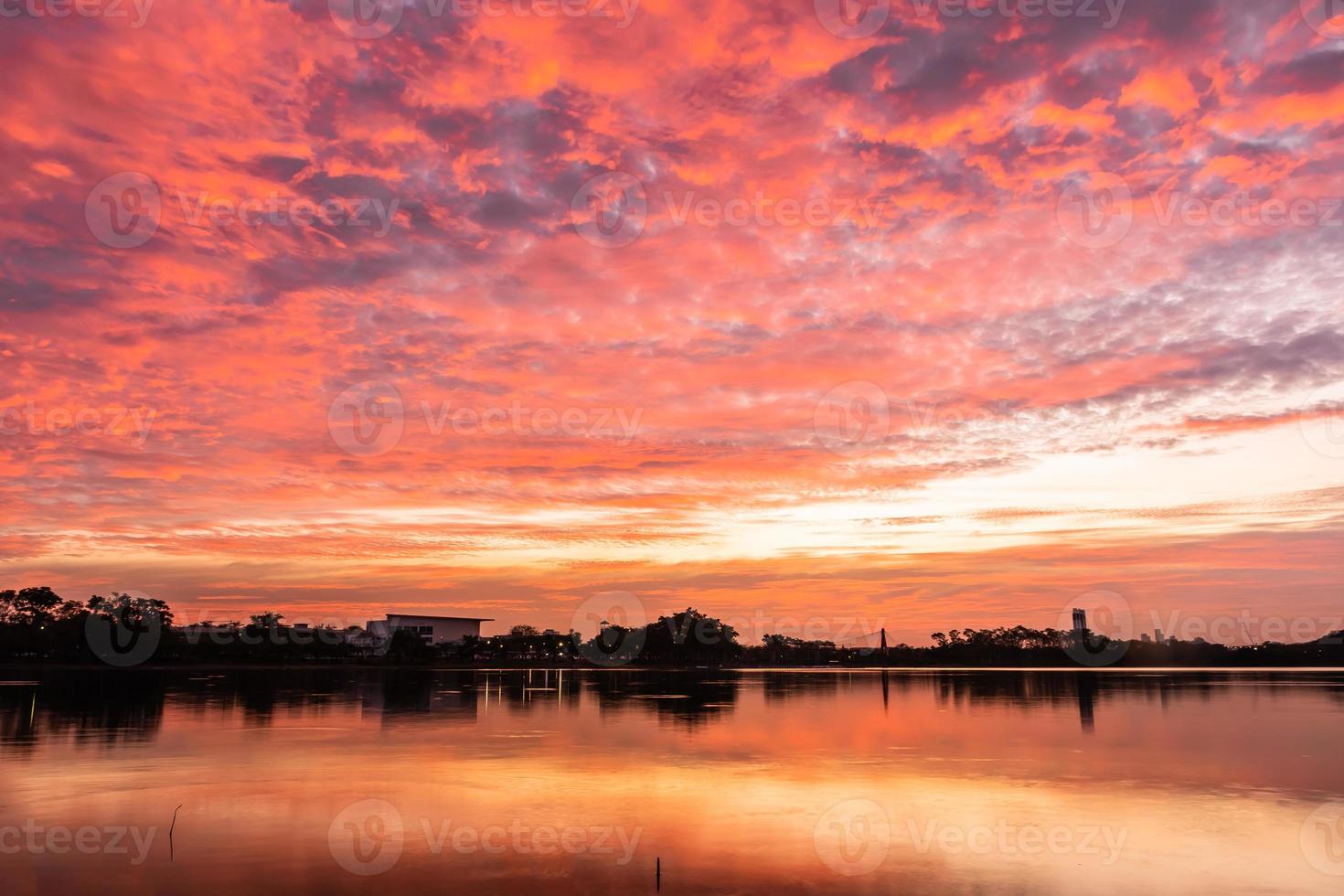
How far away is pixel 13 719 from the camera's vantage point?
5959cm

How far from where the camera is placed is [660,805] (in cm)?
3203

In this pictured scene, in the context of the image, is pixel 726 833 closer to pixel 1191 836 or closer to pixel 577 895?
pixel 577 895

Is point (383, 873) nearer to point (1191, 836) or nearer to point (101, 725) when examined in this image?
point (1191, 836)

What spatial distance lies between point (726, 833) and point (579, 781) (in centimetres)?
1051

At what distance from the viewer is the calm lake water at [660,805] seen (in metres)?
23.4

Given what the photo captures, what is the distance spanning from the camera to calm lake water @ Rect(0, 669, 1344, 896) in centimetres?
2339

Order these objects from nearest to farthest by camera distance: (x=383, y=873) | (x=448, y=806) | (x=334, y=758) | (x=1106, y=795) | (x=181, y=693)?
(x=383, y=873) → (x=448, y=806) → (x=1106, y=795) → (x=334, y=758) → (x=181, y=693)

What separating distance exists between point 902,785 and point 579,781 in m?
13.0

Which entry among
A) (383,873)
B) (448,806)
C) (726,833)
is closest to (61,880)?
(383,873)

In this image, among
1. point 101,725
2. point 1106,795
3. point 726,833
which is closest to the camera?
point 726,833

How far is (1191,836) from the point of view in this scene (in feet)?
92.0

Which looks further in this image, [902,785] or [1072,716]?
[1072,716]

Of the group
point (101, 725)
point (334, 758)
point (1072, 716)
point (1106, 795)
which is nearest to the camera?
point (1106, 795)

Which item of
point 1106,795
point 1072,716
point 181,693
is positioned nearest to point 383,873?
point 1106,795
